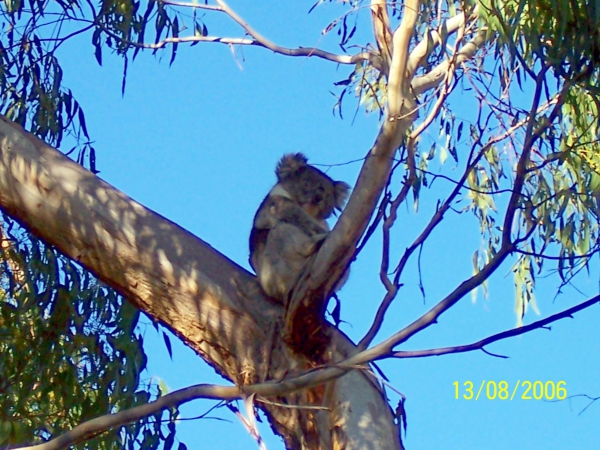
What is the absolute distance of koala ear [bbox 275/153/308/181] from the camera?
159 inches

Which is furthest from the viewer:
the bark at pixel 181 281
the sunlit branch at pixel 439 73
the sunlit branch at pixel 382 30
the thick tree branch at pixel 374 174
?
the sunlit branch at pixel 439 73

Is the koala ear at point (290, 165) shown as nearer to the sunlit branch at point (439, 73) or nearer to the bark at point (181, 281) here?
the sunlit branch at point (439, 73)

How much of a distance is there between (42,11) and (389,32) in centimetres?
209

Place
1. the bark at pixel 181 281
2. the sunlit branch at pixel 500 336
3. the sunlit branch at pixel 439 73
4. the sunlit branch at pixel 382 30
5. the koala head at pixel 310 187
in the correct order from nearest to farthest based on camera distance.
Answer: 1. the sunlit branch at pixel 500 336
2. the sunlit branch at pixel 382 30
3. the bark at pixel 181 281
4. the sunlit branch at pixel 439 73
5. the koala head at pixel 310 187

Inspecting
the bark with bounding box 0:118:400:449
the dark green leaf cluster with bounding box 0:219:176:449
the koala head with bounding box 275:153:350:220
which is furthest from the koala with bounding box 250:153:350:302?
the dark green leaf cluster with bounding box 0:219:176:449

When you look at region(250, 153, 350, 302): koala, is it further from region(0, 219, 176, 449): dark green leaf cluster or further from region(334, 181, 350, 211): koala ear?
region(0, 219, 176, 449): dark green leaf cluster

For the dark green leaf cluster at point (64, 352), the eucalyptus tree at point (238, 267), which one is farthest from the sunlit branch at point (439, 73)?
the dark green leaf cluster at point (64, 352)

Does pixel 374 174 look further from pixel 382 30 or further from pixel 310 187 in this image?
pixel 310 187

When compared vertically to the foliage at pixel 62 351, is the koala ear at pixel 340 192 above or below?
above

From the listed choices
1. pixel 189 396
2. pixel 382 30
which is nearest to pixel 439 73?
pixel 382 30

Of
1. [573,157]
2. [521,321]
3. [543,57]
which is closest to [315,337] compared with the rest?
[543,57]

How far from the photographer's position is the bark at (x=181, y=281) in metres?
2.41

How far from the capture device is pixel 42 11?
3887 millimetres

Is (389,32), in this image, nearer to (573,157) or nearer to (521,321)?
(573,157)
